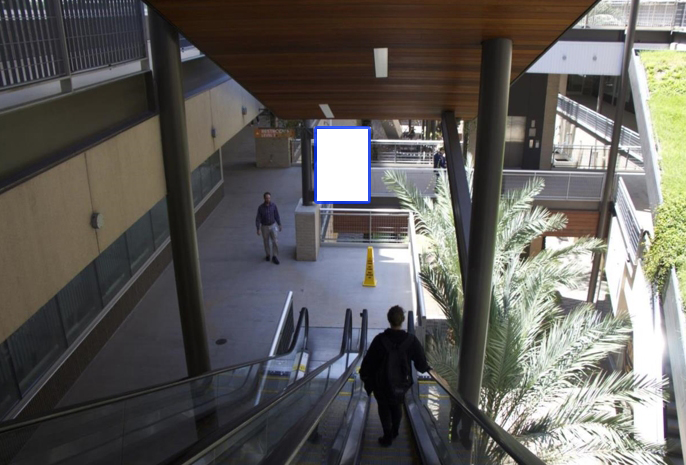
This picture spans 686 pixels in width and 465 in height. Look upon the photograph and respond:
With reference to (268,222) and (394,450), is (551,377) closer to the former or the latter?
(394,450)

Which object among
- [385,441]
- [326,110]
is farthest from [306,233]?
[385,441]

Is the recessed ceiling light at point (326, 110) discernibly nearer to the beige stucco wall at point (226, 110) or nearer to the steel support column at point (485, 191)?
the beige stucco wall at point (226, 110)

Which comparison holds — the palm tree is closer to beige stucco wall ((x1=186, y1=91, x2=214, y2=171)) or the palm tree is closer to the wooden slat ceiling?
the wooden slat ceiling

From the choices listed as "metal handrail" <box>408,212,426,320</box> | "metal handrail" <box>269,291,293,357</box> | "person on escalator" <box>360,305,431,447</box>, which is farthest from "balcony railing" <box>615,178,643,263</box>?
"person on escalator" <box>360,305,431,447</box>

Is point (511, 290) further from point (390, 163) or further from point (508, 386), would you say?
point (390, 163)

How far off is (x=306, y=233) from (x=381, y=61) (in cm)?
984

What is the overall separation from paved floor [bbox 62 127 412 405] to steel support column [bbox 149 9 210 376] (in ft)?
6.84

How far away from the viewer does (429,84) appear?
678 centimetres

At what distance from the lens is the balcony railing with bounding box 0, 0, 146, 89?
5793mm

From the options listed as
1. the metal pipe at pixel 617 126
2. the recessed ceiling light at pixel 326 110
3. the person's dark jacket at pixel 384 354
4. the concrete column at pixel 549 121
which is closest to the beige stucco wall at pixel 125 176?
the recessed ceiling light at pixel 326 110

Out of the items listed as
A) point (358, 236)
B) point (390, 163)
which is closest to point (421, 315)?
point (358, 236)

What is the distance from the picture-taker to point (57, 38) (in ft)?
21.1

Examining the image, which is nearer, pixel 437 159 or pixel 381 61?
pixel 381 61

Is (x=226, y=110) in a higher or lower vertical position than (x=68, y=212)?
higher
